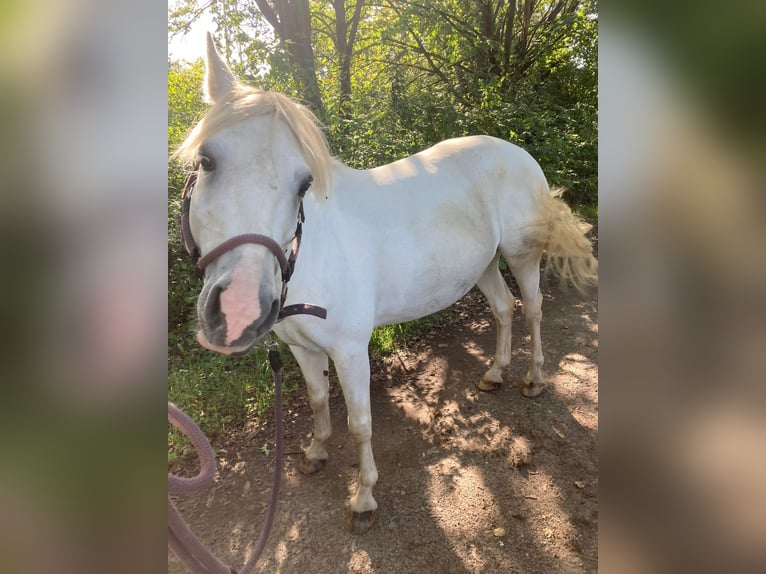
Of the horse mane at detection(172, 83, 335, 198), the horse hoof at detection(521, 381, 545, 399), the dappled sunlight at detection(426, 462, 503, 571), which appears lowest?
the dappled sunlight at detection(426, 462, 503, 571)

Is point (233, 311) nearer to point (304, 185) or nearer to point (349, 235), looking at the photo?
point (304, 185)

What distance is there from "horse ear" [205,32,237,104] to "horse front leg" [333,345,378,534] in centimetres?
113

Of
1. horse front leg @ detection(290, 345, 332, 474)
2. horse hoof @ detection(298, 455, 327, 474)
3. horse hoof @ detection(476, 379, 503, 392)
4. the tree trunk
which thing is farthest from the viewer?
the tree trunk

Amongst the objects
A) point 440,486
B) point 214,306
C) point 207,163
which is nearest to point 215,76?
point 207,163

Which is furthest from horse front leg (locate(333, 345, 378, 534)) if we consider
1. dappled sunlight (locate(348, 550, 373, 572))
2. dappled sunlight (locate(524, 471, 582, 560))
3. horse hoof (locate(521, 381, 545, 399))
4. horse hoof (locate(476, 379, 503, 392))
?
horse hoof (locate(521, 381, 545, 399))

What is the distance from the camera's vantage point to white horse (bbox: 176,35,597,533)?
1.15 m

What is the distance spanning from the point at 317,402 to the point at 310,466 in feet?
1.23

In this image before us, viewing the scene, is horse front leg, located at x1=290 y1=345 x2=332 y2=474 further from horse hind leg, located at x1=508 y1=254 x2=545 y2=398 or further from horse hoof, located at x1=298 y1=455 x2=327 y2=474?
horse hind leg, located at x1=508 y1=254 x2=545 y2=398

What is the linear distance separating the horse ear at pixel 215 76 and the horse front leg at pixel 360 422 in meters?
1.13

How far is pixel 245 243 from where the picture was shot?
1.12 metres

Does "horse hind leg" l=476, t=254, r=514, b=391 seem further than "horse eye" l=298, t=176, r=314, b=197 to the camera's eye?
Yes
